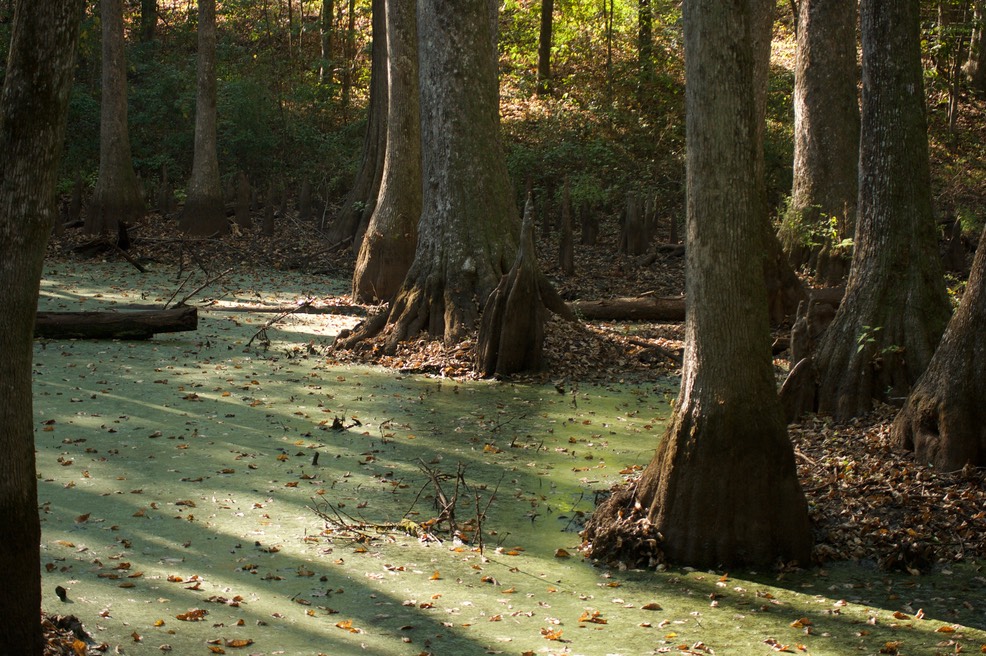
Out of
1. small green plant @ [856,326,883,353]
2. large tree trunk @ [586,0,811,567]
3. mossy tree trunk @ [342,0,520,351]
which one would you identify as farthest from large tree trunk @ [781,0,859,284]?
large tree trunk @ [586,0,811,567]

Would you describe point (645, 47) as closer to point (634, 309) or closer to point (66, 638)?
point (634, 309)

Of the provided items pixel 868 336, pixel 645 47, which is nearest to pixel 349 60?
pixel 645 47

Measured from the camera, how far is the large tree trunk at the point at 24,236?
12.0 feet

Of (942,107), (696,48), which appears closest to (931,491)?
(696,48)

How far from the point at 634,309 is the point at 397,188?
11.6ft

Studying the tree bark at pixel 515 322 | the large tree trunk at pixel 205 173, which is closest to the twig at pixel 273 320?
the tree bark at pixel 515 322

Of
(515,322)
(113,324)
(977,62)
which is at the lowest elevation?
(113,324)

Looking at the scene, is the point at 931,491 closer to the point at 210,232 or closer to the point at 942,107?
the point at 210,232

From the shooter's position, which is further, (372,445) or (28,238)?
(372,445)

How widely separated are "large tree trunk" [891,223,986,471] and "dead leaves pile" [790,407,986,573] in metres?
0.12

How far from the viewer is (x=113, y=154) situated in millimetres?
20344

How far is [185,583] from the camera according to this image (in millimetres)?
5301

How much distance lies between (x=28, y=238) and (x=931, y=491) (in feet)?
17.2

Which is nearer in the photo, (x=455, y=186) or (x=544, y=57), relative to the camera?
(x=455, y=186)
